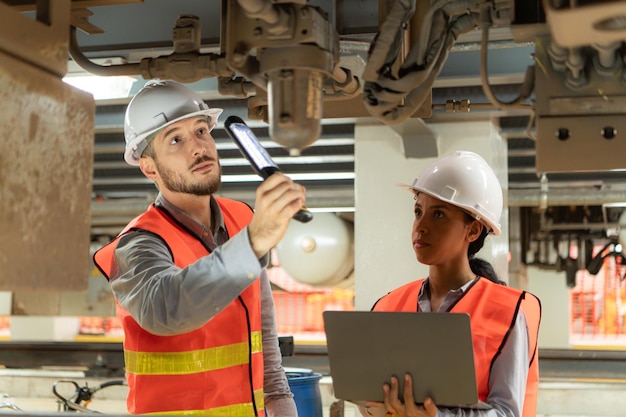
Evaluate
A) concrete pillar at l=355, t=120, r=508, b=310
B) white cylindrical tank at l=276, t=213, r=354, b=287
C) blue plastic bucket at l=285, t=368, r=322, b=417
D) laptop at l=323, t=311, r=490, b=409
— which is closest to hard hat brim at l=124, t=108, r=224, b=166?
laptop at l=323, t=311, r=490, b=409

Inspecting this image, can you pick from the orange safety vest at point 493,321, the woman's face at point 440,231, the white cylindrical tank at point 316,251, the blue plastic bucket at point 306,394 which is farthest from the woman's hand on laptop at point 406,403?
the white cylindrical tank at point 316,251

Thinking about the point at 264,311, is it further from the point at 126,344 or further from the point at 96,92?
the point at 96,92

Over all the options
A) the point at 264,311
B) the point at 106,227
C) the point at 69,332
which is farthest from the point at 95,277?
the point at 264,311

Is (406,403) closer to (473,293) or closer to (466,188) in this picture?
(473,293)

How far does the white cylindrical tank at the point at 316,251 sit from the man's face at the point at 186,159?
4720 mm

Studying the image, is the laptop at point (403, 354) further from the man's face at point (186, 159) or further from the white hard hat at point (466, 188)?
Result: the white hard hat at point (466, 188)

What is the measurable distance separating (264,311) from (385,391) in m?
0.64

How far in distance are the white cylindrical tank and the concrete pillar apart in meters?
2.22

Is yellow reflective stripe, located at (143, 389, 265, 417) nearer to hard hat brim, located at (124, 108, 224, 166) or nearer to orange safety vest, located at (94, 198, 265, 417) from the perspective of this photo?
orange safety vest, located at (94, 198, 265, 417)

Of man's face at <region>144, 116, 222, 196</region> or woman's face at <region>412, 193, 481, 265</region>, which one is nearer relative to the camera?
man's face at <region>144, 116, 222, 196</region>

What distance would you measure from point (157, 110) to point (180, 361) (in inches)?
31.1

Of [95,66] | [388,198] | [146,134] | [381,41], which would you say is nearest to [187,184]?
[146,134]

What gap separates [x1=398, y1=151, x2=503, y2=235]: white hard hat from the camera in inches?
107

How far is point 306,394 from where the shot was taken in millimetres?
3717
